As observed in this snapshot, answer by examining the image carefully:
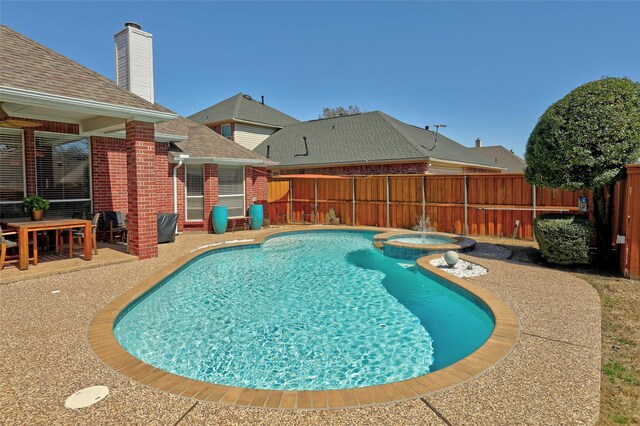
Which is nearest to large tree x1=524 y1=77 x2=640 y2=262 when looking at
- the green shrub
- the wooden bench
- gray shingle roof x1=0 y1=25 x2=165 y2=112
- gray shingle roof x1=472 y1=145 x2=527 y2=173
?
the green shrub

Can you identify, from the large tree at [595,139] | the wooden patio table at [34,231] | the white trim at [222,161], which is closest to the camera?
the wooden patio table at [34,231]

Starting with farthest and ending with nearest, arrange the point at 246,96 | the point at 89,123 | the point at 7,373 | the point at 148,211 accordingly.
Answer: the point at 246,96 → the point at 89,123 → the point at 148,211 → the point at 7,373

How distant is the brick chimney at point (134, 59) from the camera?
1227 cm

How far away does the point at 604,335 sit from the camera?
4.52 metres

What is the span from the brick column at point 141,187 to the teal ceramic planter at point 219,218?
201 inches

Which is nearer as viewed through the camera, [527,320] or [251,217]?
[527,320]

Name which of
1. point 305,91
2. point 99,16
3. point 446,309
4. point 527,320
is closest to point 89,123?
point 99,16

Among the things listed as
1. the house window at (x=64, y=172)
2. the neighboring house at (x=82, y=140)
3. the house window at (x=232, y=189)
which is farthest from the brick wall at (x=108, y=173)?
the house window at (x=232, y=189)

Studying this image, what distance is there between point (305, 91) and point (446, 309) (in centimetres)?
3251

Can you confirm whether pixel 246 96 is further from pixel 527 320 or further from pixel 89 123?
pixel 527 320

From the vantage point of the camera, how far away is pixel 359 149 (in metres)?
20.6

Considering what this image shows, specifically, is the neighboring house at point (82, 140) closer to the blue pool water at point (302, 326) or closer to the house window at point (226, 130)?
the blue pool water at point (302, 326)

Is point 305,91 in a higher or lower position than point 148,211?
higher

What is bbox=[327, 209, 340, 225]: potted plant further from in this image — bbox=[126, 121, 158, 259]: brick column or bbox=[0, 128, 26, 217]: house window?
bbox=[0, 128, 26, 217]: house window
